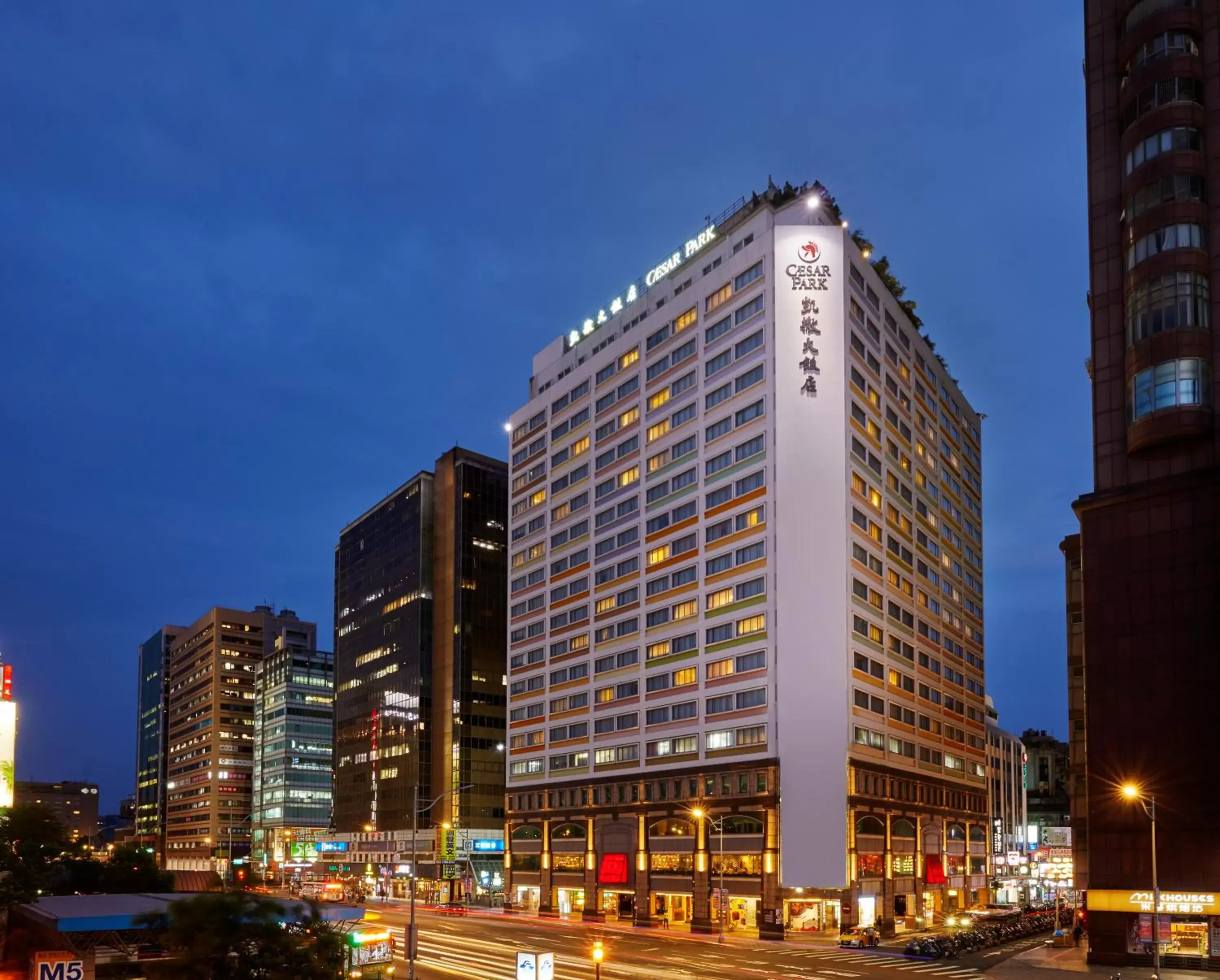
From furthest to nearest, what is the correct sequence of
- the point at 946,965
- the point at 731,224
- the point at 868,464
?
1. the point at 731,224
2. the point at 868,464
3. the point at 946,965

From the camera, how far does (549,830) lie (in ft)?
471

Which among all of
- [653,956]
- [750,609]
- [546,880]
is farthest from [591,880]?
[653,956]

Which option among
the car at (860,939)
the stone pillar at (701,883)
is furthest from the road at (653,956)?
the stone pillar at (701,883)

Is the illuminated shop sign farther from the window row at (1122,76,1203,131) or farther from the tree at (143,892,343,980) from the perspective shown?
the tree at (143,892,343,980)

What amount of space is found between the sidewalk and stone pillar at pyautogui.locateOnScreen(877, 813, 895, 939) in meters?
25.0

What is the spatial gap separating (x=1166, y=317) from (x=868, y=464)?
42.3 meters

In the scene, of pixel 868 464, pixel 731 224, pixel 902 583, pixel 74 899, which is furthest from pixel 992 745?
pixel 74 899

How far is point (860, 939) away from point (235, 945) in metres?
76.1

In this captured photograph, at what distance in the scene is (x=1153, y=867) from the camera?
7094 cm

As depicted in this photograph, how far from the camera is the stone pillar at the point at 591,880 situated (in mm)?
130625

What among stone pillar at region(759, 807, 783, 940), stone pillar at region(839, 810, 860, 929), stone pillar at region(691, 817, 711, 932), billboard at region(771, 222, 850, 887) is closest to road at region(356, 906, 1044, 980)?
stone pillar at region(759, 807, 783, 940)

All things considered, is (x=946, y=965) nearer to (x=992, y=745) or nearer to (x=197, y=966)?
(x=197, y=966)

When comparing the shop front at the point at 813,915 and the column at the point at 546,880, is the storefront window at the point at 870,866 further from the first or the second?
the column at the point at 546,880

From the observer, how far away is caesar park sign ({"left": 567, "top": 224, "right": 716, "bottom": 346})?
138 meters
